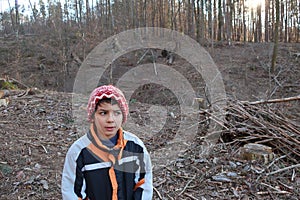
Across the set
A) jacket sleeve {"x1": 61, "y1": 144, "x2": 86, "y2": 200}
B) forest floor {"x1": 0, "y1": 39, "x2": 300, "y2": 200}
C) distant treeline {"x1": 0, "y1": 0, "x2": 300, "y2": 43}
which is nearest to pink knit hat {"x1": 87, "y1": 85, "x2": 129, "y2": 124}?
jacket sleeve {"x1": 61, "y1": 144, "x2": 86, "y2": 200}

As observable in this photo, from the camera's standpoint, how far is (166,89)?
1178 centimetres

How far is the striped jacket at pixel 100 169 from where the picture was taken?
5.73 feet

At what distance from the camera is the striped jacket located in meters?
1.75

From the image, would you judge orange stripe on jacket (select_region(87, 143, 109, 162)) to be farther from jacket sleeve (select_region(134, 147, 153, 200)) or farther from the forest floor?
the forest floor

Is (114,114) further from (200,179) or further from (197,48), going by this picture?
(197,48)

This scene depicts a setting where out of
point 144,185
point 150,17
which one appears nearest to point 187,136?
point 144,185

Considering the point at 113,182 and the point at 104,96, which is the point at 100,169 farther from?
the point at 104,96

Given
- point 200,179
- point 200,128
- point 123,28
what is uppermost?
point 123,28

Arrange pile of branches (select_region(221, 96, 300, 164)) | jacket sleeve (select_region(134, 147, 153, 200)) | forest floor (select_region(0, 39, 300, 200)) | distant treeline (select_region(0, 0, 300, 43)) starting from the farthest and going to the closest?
distant treeline (select_region(0, 0, 300, 43)) → pile of branches (select_region(221, 96, 300, 164)) → forest floor (select_region(0, 39, 300, 200)) → jacket sleeve (select_region(134, 147, 153, 200))

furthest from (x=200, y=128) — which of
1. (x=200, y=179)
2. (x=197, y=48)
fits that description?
(x=197, y=48)

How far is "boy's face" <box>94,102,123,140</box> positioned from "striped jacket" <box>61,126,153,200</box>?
0.23ft

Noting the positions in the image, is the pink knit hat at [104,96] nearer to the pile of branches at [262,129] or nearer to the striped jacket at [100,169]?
the striped jacket at [100,169]

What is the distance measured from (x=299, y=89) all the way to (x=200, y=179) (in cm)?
932

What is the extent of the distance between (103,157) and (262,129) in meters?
3.07
